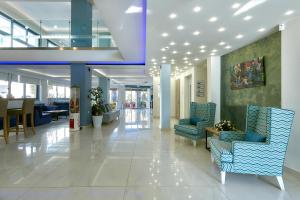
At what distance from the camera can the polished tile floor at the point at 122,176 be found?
114 inches

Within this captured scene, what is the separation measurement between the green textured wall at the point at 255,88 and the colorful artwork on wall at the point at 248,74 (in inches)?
4.2

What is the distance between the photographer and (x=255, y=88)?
5.09 meters

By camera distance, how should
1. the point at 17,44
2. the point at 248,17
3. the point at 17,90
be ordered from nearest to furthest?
the point at 248,17
the point at 17,44
the point at 17,90

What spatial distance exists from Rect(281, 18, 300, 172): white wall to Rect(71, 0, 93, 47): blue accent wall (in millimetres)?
6937

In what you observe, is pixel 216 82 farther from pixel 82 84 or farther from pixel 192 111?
pixel 82 84

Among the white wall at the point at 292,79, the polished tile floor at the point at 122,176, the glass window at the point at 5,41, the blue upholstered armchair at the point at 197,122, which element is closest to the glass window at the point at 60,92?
the glass window at the point at 5,41

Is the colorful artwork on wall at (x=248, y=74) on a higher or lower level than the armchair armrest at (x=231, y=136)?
higher

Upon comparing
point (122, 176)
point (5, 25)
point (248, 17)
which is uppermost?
point (5, 25)

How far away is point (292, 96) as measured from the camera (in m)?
3.78

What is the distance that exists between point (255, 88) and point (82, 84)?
698cm

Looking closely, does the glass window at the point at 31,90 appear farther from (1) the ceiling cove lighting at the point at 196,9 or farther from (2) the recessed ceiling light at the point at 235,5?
(2) the recessed ceiling light at the point at 235,5

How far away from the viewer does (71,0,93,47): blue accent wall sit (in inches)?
339

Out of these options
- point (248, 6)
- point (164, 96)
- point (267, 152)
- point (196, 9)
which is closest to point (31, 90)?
point (164, 96)

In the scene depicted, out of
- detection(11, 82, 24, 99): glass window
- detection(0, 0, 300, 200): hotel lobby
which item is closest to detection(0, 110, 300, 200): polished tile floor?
detection(0, 0, 300, 200): hotel lobby
